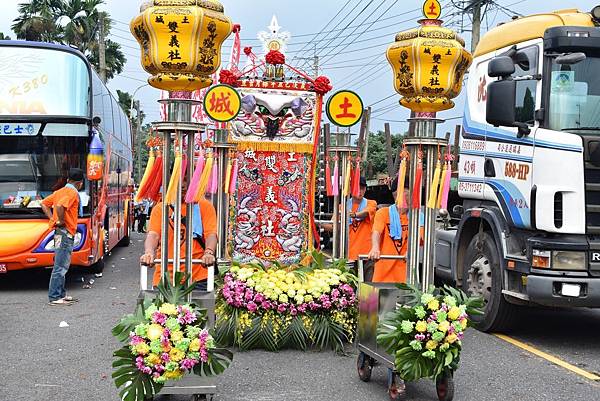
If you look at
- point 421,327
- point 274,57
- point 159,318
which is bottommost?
point 421,327

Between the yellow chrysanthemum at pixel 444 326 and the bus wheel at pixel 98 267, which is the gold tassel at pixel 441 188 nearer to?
the yellow chrysanthemum at pixel 444 326

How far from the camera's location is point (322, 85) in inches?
389

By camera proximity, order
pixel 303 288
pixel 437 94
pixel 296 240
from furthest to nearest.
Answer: pixel 296 240 < pixel 303 288 < pixel 437 94

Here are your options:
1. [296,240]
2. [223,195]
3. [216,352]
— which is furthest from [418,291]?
[223,195]

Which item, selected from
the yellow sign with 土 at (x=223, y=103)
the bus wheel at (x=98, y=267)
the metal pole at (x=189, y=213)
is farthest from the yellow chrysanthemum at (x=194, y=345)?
the bus wheel at (x=98, y=267)

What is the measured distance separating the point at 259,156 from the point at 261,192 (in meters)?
0.49

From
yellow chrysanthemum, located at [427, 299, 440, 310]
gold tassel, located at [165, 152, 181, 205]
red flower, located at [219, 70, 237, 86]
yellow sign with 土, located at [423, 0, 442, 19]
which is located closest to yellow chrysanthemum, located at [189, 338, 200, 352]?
gold tassel, located at [165, 152, 181, 205]

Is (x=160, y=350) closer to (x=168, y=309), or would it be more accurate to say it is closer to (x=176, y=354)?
(x=176, y=354)

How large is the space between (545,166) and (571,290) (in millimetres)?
1236

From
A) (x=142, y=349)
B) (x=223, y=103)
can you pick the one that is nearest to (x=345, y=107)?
(x=223, y=103)

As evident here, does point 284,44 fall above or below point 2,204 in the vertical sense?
above

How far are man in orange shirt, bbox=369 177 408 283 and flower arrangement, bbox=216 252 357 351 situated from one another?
339 millimetres

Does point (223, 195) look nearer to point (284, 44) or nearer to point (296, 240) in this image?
point (296, 240)

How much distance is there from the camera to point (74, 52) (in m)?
11.7
